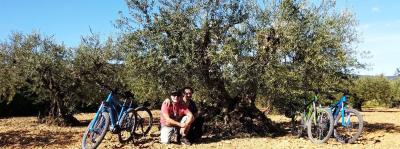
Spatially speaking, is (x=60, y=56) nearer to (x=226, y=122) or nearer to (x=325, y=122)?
(x=226, y=122)

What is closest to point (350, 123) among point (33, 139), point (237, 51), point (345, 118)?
point (345, 118)

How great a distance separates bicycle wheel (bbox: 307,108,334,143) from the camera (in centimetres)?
1198

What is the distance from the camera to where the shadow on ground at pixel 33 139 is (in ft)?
43.5

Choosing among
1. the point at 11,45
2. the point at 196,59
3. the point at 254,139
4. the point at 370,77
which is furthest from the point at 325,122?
the point at 370,77

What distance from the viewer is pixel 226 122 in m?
13.9

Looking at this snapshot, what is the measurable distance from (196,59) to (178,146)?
2417 mm

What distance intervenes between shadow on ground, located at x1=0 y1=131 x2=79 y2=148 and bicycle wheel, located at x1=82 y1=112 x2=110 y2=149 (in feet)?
10.1

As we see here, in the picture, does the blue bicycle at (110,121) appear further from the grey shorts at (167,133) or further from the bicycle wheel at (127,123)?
the grey shorts at (167,133)

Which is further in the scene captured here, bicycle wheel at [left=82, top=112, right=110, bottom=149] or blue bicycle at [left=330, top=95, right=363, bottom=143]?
blue bicycle at [left=330, top=95, right=363, bottom=143]

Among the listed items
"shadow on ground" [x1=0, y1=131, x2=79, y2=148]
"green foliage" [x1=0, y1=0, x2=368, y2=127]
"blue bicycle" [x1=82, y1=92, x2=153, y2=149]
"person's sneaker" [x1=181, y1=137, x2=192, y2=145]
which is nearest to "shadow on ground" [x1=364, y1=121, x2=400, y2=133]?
"green foliage" [x1=0, y1=0, x2=368, y2=127]

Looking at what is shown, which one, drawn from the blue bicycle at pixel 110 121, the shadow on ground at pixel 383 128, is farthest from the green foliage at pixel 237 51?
the shadow on ground at pixel 383 128

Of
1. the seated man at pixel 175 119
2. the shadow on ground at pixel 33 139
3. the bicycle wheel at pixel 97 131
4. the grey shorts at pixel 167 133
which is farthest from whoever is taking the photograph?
the shadow on ground at pixel 33 139

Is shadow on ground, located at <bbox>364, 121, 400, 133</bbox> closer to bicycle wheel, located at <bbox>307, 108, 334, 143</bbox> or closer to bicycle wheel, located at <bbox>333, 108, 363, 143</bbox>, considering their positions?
bicycle wheel, located at <bbox>333, 108, 363, 143</bbox>

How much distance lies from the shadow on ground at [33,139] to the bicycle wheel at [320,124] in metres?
6.60
